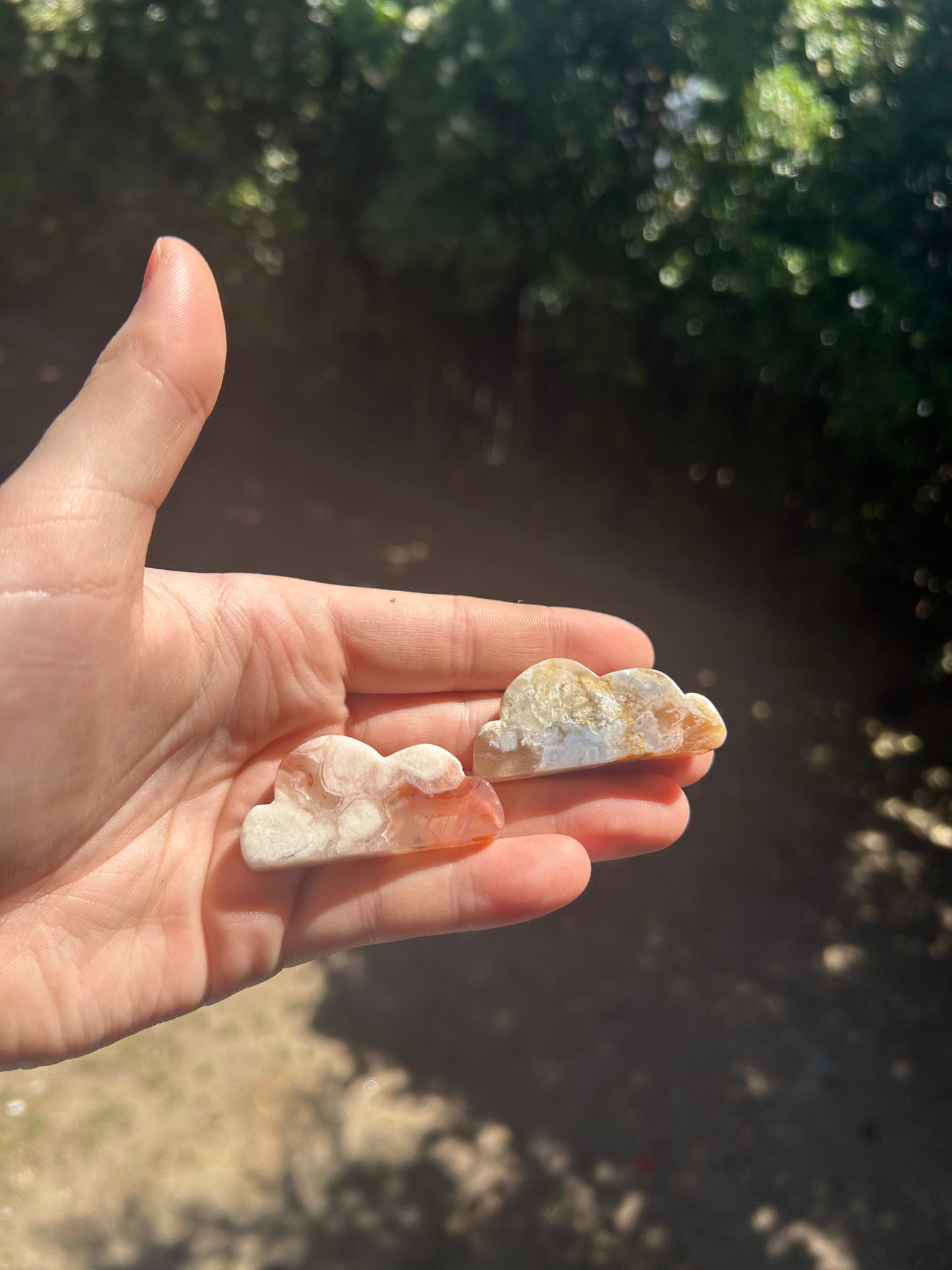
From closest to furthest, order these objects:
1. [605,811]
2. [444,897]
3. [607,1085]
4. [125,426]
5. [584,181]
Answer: [125,426] → [444,897] → [605,811] → [607,1085] → [584,181]

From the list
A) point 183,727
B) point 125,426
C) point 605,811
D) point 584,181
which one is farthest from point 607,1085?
point 584,181

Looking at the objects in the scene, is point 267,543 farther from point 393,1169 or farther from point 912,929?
point 912,929

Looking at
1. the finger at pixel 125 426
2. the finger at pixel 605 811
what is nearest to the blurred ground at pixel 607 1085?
the finger at pixel 605 811

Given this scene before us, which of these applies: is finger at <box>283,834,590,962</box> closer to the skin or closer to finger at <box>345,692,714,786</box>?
the skin

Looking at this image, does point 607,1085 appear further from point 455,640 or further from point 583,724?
point 455,640

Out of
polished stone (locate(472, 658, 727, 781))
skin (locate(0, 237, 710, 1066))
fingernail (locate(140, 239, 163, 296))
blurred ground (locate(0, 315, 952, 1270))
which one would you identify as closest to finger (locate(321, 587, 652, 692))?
skin (locate(0, 237, 710, 1066))
